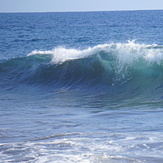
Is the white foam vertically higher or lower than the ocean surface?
higher

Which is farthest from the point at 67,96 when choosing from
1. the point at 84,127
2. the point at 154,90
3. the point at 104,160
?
the point at 104,160

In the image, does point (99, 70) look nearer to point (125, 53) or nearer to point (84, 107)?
point (125, 53)

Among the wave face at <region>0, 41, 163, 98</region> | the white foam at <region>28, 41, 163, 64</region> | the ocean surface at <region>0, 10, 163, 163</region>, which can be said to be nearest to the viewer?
the ocean surface at <region>0, 10, 163, 163</region>

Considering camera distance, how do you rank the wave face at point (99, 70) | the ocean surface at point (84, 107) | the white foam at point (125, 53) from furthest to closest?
the white foam at point (125, 53), the wave face at point (99, 70), the ocean surface at point (84, 107)

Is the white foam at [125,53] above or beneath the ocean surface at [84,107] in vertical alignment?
above

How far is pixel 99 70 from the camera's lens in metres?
13.0

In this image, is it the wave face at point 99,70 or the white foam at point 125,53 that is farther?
the white foam at point 125,53

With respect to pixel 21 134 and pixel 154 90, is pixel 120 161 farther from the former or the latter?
pixel 154 90

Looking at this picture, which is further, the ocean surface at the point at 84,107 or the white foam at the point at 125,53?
the white foam at the point at 125,53

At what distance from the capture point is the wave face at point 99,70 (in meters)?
11.7

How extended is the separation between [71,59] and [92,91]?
346 centimetres

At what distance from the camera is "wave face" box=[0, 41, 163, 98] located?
11.7 metres

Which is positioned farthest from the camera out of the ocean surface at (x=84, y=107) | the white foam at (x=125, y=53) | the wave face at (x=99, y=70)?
the white foam at (x=125, y=53)

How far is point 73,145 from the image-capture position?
556cm
